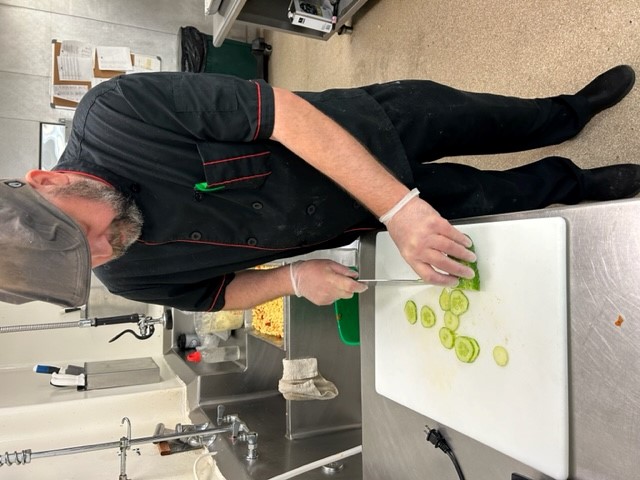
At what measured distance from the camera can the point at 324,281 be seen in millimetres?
1074

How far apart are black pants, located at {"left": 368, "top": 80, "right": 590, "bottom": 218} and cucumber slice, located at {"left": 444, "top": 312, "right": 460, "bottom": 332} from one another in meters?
0.35

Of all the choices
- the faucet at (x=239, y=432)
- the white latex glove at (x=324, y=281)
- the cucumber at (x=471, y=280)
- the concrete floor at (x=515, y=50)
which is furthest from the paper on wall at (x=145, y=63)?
the cucumber at (x=471, y=280)

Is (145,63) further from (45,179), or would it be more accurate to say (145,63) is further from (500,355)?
(500,355)

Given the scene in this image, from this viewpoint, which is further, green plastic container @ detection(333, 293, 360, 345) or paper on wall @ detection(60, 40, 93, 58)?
paper on wall @ detection(60, 40, 93, 58)

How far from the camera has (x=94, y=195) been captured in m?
0.82

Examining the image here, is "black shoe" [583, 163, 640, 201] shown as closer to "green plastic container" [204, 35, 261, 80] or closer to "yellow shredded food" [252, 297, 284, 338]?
"yellow shredded food" [252, 297, 284, 338]

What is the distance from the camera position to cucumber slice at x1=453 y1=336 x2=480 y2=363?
2.44 feet

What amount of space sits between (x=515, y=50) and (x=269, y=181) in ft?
3.62

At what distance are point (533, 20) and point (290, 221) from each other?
3.64 ft

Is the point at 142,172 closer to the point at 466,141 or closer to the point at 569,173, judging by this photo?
the point at 466,141

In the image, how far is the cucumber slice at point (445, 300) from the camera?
2.61ft

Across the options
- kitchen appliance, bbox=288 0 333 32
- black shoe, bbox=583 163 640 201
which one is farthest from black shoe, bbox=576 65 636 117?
kitchen appliance, bbox=288 0 333 32

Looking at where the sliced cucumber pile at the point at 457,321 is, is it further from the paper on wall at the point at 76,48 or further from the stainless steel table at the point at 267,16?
the paper on wall at the point at 76,48

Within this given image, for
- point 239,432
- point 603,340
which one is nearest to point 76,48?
point 239,432
